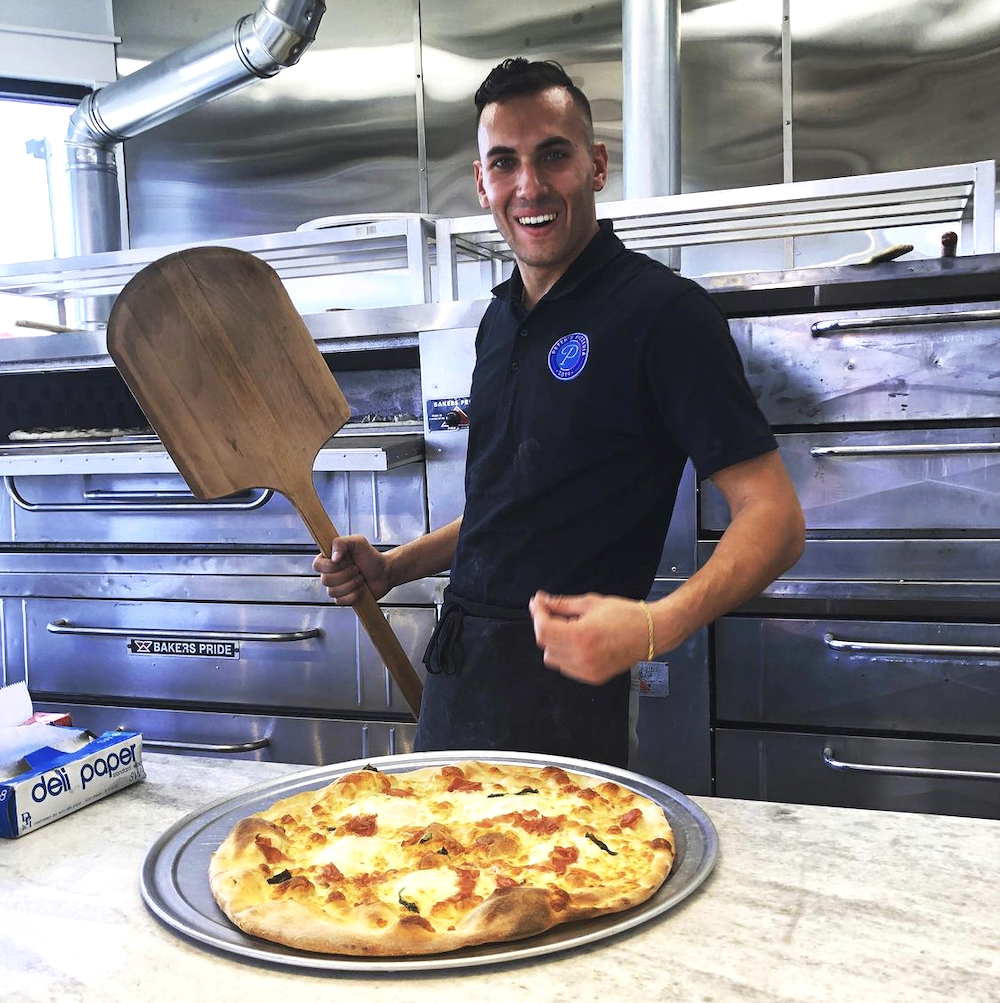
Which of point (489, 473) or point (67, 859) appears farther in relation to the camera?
point (489, 473)

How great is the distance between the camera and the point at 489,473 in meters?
1.60

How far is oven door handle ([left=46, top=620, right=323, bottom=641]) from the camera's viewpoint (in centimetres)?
258

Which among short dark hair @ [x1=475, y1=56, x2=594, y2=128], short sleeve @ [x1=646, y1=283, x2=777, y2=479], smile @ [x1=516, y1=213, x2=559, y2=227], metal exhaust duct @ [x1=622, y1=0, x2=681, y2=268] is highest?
A: metal exhaust duct @ [x1=622, y1=0, x2=681, y2=268]

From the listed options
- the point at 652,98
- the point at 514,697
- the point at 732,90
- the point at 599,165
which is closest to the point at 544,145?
the point at 599,165

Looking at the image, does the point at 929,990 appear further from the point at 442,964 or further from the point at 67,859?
the point at 67,859

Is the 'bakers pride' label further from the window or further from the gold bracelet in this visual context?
the window

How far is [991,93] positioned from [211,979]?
3.45 metres

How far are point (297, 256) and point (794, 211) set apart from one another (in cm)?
142

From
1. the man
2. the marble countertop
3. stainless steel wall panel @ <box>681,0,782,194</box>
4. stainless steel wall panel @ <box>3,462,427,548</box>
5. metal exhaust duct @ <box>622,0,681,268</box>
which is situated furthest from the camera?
stainless steel wall panel @ <box>681,0,782,194</box>

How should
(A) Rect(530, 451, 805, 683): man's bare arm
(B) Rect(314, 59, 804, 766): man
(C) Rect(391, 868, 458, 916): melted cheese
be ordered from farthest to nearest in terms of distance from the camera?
(B) Rect(314, 59, 804, 766): man → (A) Rect(530, 451, 805, 683): man's bare arm → (C) Rect(391, 868, 458, 916): melted cheese

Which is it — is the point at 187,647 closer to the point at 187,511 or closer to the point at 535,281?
the point at 187,511

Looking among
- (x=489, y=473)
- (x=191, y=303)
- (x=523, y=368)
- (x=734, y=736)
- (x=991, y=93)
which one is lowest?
(x=734, y=736)

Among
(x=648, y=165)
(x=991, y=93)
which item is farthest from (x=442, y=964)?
(x=991, y=93)

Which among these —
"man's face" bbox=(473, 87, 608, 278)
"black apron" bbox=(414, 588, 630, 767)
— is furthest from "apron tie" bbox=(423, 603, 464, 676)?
"man's face" bbox=(473, 87, 608, 278)
